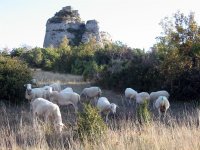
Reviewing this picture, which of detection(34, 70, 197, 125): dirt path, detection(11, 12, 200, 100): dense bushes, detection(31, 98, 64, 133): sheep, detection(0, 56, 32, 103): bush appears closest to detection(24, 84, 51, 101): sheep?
detection(0, 56, 32, 103): bush

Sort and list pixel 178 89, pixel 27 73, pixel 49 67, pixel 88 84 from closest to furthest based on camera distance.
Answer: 1. pixel 27 73
2. pixel 178 89
3. pixel 88 84
4. pixel 49 67

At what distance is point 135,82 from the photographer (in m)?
21.8

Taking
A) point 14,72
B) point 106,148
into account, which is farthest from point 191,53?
point 106,148

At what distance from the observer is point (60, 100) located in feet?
53.2

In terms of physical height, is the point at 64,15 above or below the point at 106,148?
above

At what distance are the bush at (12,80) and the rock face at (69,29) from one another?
42.0 m

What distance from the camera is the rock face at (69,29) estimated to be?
6062cm

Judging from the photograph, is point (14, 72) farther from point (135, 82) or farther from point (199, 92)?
point (199, 92)

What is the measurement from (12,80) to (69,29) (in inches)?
1797

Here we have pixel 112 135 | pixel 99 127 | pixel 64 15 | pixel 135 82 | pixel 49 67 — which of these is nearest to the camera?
pixel 112 135

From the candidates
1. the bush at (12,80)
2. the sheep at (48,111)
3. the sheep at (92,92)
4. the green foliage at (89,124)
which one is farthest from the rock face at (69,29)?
the green foliage at (89,124)

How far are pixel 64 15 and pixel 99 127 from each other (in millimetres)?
54691

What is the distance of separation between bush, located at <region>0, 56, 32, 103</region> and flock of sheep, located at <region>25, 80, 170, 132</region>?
41 cm

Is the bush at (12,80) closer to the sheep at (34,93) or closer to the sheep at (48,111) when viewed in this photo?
the sheep at (34,93)
